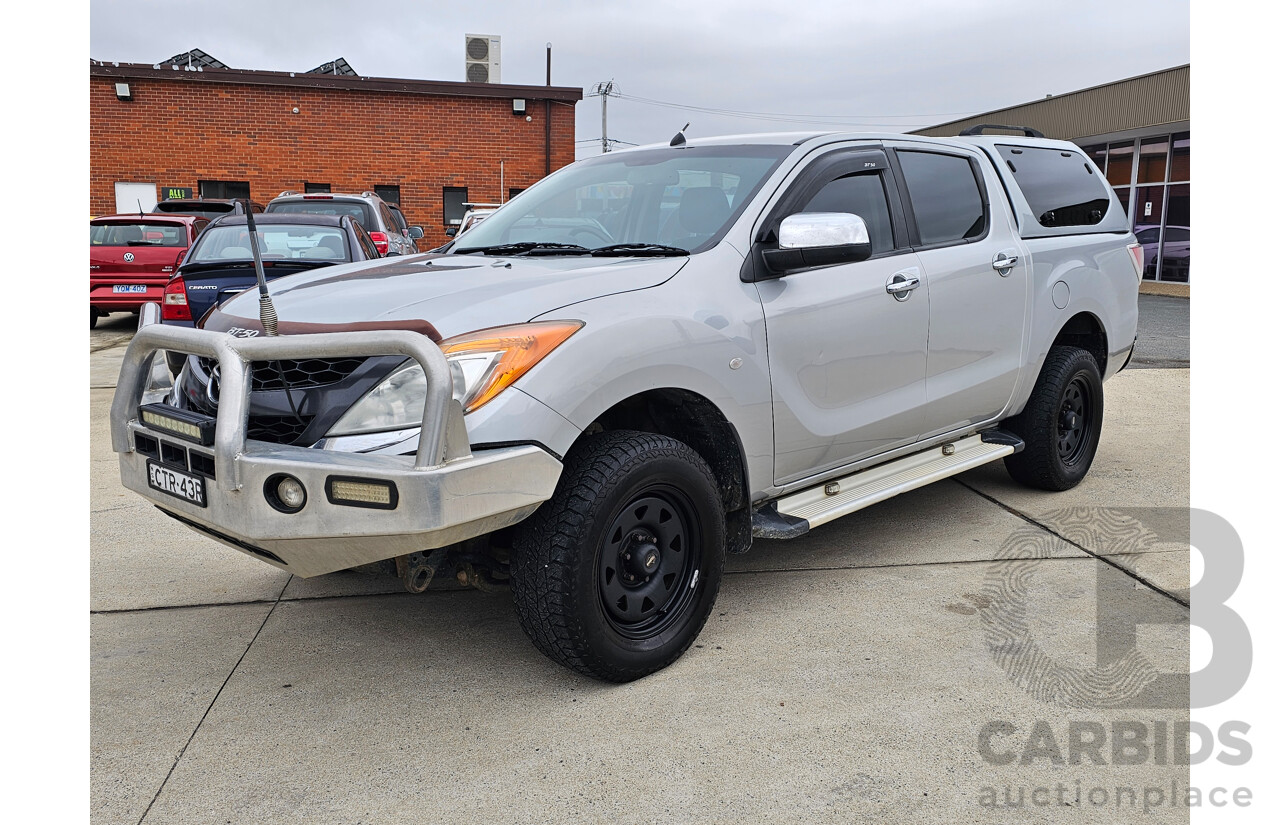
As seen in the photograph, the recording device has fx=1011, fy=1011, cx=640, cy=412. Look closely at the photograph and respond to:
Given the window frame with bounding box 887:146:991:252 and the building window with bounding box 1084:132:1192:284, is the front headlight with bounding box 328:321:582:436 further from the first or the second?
the building window with bounding box 1084:132:1192:284

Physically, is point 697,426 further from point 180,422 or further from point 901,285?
point 180,422

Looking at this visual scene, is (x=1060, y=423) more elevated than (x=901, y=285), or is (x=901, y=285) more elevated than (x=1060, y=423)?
(x=901, y=285)

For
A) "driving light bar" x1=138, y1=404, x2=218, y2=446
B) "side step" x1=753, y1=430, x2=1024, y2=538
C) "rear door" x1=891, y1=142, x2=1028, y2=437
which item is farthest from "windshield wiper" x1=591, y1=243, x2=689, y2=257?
"driving light bar" x1=138, y1=404, x2=218, y2=446

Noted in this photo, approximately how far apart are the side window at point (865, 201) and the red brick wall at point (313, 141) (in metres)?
18.8

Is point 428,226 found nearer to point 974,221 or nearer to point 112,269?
point 112,269

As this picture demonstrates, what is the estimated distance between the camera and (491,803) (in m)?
2.68

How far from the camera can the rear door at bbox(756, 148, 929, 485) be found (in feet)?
12.4

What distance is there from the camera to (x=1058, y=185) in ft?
18.2

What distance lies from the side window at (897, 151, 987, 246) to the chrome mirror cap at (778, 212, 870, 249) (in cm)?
95

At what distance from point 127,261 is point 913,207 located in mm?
11800

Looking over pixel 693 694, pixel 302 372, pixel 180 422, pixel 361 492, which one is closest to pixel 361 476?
pixel 361 492

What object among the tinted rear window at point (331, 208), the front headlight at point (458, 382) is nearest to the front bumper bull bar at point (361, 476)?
the front headlight at point (458, 382)

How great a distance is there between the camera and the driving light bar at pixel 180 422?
2.89 m

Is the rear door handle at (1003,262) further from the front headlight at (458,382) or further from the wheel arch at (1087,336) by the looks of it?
the front headlight at (458,382)
